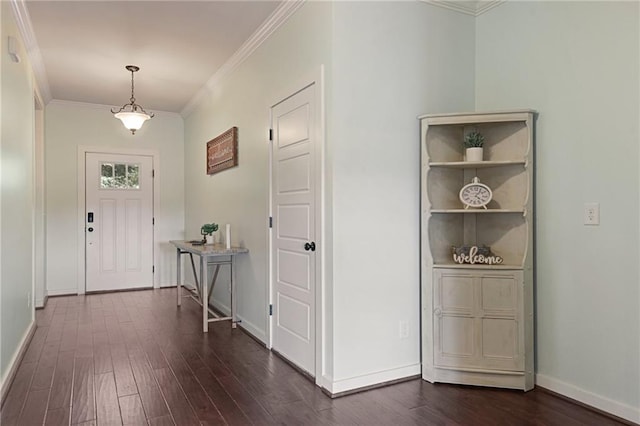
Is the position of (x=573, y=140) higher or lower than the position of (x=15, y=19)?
lower

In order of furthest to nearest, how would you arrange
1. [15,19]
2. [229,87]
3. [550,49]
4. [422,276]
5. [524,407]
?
1. [229,87]
2. [15,19]
3. [422,276]
4. [550,49]
5. [524,407]

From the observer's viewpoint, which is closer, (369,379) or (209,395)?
(209,395)

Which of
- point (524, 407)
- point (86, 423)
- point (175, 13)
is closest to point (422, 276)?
point (524, 407)

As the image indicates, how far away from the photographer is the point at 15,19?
3.13 meters

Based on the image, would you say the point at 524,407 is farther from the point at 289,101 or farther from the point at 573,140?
the point at 289,101

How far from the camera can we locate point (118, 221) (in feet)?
20.1

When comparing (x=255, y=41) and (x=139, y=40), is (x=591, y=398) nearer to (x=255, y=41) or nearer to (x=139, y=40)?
(x=255, y=41)

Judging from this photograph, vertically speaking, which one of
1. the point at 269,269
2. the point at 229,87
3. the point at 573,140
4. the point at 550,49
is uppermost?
the point at 229,87

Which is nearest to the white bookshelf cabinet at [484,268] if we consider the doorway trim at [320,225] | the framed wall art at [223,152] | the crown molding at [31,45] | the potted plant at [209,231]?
the doorway trim at [320,225]

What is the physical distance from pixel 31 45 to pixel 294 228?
111 inches

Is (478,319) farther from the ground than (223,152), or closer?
closer

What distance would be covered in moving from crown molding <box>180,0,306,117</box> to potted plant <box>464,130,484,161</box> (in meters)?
1.46

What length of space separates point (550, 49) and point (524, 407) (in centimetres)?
214

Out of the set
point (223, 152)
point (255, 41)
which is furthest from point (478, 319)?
point (223, 152)
